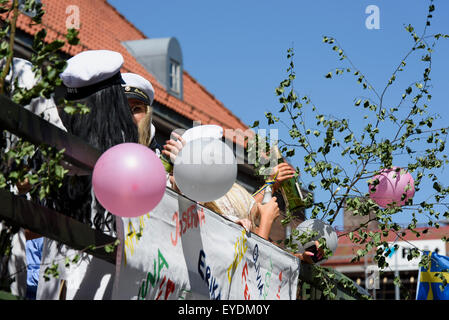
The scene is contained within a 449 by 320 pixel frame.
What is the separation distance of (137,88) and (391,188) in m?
2.55

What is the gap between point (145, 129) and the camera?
196 inches

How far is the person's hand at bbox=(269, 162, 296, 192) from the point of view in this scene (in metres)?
6.02

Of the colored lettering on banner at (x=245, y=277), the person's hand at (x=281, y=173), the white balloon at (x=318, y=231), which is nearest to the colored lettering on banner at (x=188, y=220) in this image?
the colored lettering on banner at (x=245, y=277)

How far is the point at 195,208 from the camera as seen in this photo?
191 inches

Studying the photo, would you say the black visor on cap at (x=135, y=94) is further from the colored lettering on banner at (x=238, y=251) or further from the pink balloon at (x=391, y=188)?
the pink balloon at (x=391, y=188)

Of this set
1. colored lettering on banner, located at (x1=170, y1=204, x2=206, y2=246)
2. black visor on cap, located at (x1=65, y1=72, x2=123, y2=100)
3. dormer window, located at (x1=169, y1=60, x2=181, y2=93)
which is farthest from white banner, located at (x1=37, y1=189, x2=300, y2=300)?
dormer window, located at (x1=169, y1=60, x2=181, y2=93)

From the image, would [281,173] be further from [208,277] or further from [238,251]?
[208,277]

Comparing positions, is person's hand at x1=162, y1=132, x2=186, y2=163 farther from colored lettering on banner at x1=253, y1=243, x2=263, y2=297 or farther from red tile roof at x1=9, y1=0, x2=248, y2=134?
red tile roof at x1=9, y1=0, x2=248, y2=134

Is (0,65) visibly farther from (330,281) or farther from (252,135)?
(330,281)

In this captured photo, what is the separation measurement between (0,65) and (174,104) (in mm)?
14770

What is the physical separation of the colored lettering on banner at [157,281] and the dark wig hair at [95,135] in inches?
11.5

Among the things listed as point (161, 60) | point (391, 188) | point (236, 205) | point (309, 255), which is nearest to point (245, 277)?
point (236, 205)

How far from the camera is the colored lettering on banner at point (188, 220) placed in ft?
15.2
